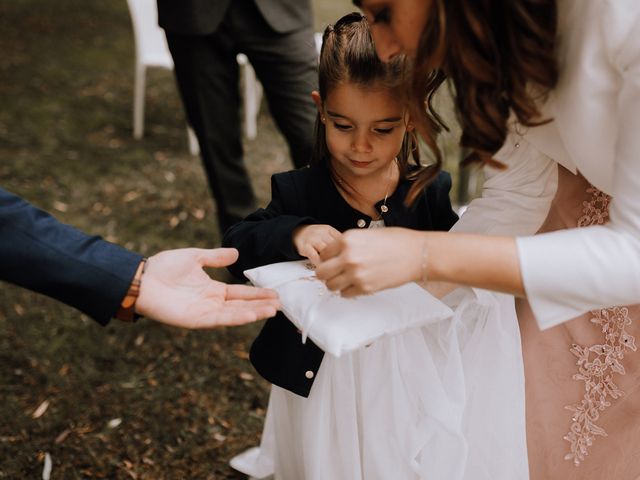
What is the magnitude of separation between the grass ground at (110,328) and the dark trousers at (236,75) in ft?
2.82

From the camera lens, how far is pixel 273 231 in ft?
5.63

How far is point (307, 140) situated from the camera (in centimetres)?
329

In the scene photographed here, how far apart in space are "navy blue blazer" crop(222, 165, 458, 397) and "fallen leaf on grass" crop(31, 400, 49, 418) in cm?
136

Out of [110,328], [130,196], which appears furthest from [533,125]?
[130,196]

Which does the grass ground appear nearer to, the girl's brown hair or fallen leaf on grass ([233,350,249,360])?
fallen leaf on grass ([233,350,249,360])

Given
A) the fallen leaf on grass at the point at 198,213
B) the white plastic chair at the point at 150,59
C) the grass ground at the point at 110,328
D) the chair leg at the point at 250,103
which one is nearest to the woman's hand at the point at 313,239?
the grass ground at the point at 110,328

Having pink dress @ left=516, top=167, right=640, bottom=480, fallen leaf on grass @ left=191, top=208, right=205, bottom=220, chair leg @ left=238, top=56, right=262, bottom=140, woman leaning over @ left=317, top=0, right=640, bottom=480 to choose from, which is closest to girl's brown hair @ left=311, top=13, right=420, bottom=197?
woman leaning over @ left=317, top=0, right=640, bottom=480

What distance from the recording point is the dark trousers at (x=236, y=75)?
3.16 meters

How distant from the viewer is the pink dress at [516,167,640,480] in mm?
1666

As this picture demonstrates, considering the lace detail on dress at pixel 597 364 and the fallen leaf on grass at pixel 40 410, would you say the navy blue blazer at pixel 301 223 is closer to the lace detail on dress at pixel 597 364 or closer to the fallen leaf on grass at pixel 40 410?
the lace detail on dress at pixel 597 364

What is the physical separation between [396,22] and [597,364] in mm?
973

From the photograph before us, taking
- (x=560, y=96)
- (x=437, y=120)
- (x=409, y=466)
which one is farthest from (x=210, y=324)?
(x=560, y=96)

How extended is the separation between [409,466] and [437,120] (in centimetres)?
89

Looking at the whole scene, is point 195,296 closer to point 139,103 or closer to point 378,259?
point 378,259
